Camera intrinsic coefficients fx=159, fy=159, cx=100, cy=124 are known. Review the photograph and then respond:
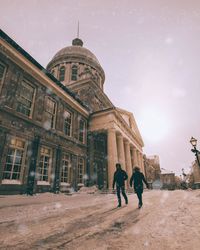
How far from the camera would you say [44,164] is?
36.0 ft

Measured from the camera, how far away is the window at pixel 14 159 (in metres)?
8.51

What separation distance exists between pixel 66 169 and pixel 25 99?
6372 mm

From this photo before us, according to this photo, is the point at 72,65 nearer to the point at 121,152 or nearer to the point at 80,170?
the point at 121,152

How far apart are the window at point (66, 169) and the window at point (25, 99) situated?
476 centimetres

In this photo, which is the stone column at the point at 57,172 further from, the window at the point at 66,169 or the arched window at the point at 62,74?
→ the arched window at the point at 62,74

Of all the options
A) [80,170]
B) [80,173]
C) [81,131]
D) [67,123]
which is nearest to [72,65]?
[81,131]

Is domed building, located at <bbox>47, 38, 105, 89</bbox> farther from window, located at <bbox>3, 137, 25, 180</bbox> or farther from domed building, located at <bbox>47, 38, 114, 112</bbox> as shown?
window, located at <bbox>3, 137, 25, 180</bbox>

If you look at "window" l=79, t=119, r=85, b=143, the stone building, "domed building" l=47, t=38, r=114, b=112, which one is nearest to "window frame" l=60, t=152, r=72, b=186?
the stone building

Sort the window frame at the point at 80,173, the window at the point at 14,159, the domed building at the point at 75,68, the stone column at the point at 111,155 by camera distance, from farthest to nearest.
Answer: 1. the domed building at the point at 75,68
2. the window frame at the point at 80,173
3. the stone column at the point at 111,155
4. the window at the point at 14,159

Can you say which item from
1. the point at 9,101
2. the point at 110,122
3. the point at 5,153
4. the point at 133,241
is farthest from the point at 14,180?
the point at 110,122

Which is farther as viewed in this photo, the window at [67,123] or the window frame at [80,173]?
the window frame at [80,173]

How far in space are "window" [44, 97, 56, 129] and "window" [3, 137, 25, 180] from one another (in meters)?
2.66

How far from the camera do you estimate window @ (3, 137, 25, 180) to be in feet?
27.9

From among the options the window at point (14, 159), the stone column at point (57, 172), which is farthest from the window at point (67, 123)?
the window at point (14, 159)
